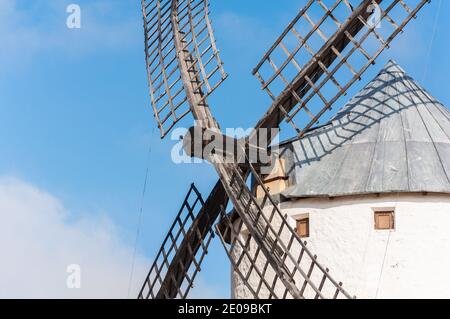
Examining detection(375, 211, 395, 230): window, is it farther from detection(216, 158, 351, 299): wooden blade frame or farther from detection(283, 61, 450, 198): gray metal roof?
detection(216, 158, 351, 299): wooden blade frame

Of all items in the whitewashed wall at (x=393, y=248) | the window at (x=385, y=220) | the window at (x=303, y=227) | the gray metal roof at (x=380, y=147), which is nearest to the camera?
the whitewashed wall at (x=393, y=248)

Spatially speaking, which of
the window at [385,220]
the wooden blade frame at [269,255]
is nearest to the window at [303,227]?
the wooden blade frame at [269,255]

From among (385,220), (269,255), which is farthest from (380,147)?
(269,255)

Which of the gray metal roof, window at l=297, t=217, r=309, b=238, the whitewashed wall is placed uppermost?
the gray metal roof

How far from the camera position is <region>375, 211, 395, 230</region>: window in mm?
15781

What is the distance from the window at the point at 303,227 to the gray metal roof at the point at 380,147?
29cm

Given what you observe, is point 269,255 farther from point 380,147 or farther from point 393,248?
point 380,147

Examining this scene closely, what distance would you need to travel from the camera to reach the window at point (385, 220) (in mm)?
15781

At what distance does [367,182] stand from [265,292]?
1760mm

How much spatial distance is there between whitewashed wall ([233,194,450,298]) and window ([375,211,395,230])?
0.06 meters

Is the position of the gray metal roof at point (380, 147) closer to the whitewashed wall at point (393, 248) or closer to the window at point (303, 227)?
the whitewashed wall at point (393, 248)

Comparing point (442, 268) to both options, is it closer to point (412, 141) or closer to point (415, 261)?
point (415, 261)

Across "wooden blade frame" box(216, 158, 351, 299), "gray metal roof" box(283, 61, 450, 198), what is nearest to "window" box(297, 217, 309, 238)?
"wooden blade frame" box(216, 158, 351, 299)
